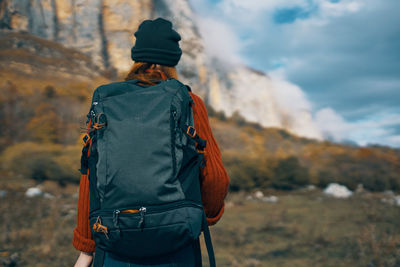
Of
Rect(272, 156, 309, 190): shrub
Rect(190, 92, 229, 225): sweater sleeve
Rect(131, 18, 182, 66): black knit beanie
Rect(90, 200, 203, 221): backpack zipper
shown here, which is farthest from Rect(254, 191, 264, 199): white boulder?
Rect(90, 200, 203, 221): backpack zipper

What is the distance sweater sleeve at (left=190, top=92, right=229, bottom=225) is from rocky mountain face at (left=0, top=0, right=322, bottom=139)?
1916 cm

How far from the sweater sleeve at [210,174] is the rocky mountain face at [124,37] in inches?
754

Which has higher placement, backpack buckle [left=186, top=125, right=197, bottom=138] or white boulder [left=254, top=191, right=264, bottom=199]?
backpack buckle [left=186, top=125, right=197, bottom=138]

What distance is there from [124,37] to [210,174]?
138 ft

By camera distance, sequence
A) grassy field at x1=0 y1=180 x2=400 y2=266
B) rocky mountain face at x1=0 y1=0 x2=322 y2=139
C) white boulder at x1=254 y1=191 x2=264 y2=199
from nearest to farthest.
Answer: grassy field at x1=0 y1=180 x2=400 y2=266 < white boulder at x1=254 y1=191 x2=264 y2=199 < rocky mountain face at x1=0 y1=0 x2=322 y2=139

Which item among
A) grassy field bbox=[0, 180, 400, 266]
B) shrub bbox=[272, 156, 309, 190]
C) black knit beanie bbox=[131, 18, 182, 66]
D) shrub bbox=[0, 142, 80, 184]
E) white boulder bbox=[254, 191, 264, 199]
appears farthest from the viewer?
shrub bbox=[272, 156, 309, 190]

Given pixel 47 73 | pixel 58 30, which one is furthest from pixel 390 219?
pixel 58 30

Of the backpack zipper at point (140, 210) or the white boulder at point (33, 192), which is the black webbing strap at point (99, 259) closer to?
the backpack zipper at point (140, 210)

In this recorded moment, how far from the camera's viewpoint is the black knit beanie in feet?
4.42

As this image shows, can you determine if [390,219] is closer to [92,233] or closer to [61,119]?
[92,233]

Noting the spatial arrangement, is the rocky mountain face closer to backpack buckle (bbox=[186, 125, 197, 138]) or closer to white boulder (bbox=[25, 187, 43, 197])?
white boulder (bbox=[25, 187, 43, 197])

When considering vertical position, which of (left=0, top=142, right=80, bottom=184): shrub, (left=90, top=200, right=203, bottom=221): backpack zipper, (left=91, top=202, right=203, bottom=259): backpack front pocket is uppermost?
(left=0, top=142, right=80, bottom=184): shrub

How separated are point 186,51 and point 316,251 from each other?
45.5 meters

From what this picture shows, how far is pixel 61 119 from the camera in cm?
1611
